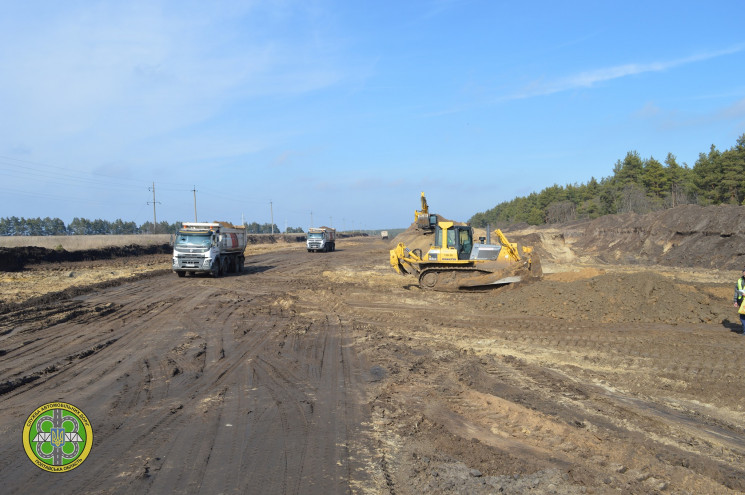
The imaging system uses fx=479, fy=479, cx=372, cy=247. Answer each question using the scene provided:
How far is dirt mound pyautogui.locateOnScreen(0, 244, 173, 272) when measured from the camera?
2577 centimetres

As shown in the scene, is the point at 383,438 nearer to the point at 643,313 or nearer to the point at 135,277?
the point at 643,313

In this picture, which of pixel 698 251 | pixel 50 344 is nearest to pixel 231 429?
pixel 50 344

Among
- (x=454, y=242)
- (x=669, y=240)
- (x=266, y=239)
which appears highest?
(x=266, y=239)

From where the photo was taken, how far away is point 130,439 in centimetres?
525

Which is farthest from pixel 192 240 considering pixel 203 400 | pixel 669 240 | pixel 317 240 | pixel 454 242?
pixel 669 240

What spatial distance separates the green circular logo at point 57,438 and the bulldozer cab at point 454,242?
13.2 metres

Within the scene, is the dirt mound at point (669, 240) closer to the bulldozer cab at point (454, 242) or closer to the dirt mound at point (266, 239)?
the bulldozer cab at point (454, 242)

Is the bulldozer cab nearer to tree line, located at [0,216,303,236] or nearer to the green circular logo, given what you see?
the green circular logo

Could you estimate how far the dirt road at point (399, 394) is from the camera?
445cm

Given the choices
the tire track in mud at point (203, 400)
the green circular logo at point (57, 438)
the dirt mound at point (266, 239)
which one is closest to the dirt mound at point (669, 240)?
the tire track in mud at point (203, 400)

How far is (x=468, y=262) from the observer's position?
1706 cm

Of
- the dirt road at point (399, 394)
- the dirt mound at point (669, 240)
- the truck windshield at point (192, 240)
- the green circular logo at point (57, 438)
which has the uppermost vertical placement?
the truck windshield at point (192, 240)

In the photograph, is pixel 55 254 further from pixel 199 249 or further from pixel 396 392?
pixel 396 392

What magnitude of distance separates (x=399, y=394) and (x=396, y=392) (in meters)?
0.09
